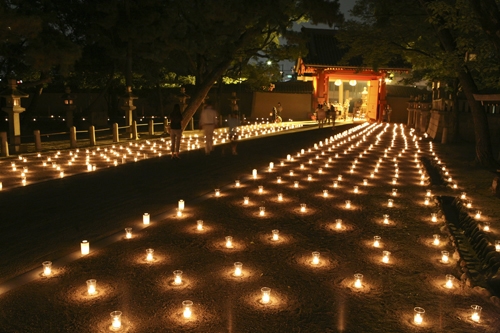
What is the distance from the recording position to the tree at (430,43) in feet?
39.1

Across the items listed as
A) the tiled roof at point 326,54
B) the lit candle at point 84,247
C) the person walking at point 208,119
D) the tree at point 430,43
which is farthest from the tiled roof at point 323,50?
the lit candle at point 84,247

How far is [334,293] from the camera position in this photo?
185 inches

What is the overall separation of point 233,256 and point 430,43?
13.3 meters

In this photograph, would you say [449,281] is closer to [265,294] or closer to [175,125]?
[265,294]

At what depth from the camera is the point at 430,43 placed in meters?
15.6

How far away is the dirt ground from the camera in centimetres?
417

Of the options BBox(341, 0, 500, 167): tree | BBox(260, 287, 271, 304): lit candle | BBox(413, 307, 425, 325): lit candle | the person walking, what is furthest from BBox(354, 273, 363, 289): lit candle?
the person walking

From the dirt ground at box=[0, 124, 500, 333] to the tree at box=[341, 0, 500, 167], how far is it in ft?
10.3

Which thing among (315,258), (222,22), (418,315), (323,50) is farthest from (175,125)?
(323,50)

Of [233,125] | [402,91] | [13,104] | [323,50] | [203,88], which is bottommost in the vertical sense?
[233,125]

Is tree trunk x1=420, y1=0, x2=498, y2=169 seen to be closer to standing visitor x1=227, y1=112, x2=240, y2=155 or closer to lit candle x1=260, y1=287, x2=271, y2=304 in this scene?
standing visitor x1=227, y1=112, x2=240, y2=155

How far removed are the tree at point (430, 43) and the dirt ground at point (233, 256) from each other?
3145 millimetres

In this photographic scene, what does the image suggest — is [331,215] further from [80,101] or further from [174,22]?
[80,101]

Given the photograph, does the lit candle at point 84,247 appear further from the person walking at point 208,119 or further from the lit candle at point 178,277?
the person walking at point 208,119
